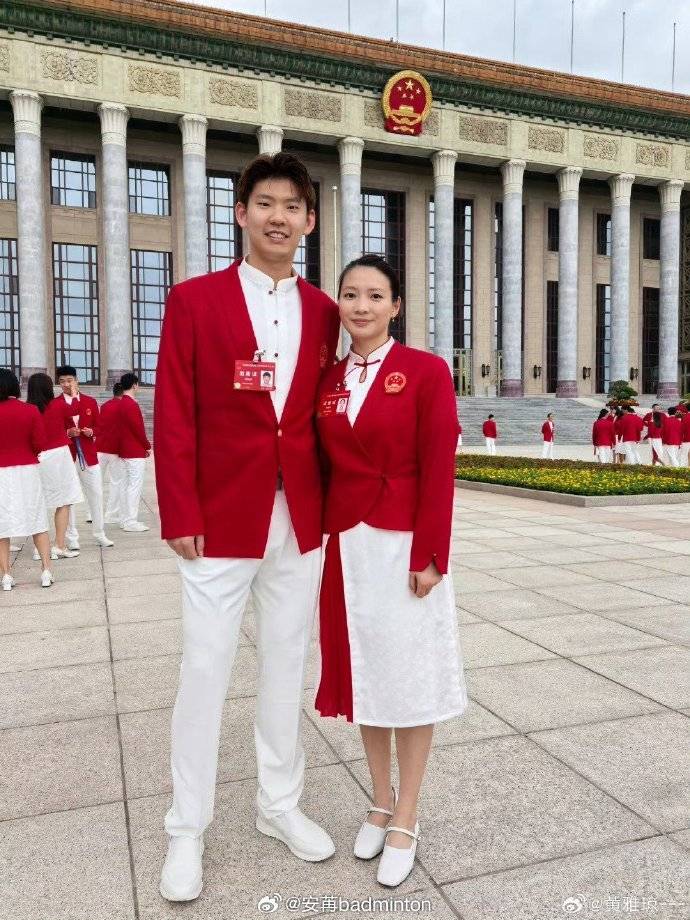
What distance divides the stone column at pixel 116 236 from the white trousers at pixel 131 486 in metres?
22.8

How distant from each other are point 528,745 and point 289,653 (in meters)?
1.39

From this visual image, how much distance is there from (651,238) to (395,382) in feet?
163

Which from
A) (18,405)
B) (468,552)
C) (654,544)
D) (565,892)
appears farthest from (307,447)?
(654,544)

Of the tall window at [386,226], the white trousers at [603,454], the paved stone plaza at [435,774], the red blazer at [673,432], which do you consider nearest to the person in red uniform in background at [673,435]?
the red blazer at [673,432]

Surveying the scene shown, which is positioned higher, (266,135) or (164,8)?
(164,8)

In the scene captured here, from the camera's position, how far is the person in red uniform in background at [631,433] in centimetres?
1908

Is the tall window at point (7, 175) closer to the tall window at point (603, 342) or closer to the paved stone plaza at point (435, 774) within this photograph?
the tall window at point (603, 342)

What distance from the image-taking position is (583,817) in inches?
109

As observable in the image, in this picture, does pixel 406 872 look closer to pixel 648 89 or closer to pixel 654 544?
pixel 654 544

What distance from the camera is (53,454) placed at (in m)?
7.62

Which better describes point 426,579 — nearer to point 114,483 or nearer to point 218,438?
point 218,438

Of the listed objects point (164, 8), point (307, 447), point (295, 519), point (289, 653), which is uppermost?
point (164, 8)

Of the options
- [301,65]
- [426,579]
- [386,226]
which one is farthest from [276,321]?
[386,226]

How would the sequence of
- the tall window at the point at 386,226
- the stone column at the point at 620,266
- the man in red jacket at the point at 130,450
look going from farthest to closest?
1. the tall window at the point at 386,226
2. the stone column at the point at 620,266
3. the man in red jacket at the point at 130,450
